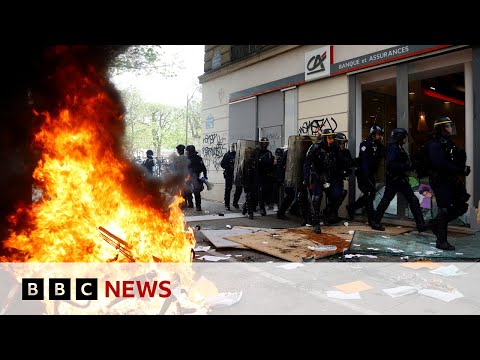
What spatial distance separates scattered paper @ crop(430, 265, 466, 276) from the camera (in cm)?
440

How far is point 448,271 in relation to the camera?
14.6 feet

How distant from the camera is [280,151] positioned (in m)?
9.64

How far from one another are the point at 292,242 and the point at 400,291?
251 cm

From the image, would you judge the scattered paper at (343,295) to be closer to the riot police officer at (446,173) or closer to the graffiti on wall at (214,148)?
the riot police officer at (446,173)

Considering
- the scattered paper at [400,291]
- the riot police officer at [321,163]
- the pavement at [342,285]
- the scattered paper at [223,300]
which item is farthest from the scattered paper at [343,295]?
the riot police officer at [321,163]

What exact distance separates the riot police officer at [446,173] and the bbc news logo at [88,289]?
13.7 feet

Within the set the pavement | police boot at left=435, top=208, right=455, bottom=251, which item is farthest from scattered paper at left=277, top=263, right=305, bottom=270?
police boot at left=435, top=208, right=455, bottom=251

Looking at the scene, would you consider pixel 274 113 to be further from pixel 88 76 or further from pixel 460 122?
pixel 88 76

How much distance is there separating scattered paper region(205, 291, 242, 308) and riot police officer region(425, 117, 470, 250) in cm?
356

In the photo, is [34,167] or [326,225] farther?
[326,225]

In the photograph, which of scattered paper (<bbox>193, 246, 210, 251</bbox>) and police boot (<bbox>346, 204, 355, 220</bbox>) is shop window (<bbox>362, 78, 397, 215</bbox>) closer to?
police boot (<bbox>346, 204, 355, 220</bbox>)
